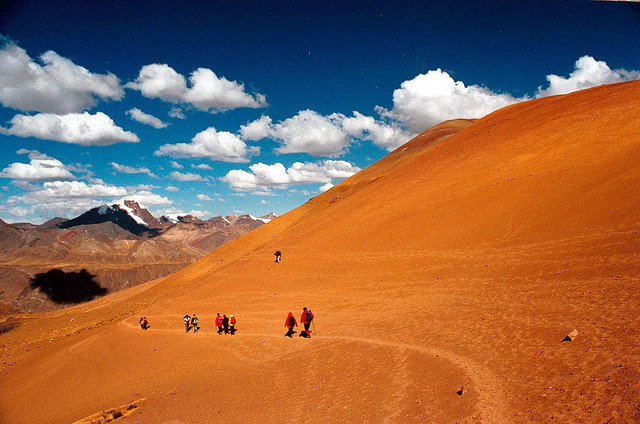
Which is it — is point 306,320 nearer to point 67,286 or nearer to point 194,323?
point 194,323

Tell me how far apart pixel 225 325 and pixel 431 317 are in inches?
407

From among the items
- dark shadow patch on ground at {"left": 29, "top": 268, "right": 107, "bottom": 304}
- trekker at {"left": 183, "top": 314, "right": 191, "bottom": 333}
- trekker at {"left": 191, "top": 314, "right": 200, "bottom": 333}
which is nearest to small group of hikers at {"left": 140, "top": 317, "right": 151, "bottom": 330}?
trekker at {"left": 183, "top": 314, "right": 191, "bottom": 333}

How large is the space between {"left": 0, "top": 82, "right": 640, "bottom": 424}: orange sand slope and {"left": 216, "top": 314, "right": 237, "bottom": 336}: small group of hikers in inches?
16.7

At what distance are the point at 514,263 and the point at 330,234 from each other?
15659 millimetres

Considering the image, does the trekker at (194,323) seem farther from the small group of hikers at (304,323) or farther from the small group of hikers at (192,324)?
the small group of hikers at (304,323)

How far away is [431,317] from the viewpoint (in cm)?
1355

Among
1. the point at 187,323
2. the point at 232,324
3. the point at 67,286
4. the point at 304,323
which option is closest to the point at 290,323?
the point at 304,323

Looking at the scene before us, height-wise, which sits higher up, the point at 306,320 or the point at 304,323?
the point at 306,320

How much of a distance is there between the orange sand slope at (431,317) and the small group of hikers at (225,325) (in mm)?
425

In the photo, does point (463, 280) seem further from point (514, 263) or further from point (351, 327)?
point (351, 327)

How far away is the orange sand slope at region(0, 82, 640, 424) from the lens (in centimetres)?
812

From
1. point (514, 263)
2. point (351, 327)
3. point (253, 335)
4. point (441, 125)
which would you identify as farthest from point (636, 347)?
point (441, 125)

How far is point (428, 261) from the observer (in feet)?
63.1

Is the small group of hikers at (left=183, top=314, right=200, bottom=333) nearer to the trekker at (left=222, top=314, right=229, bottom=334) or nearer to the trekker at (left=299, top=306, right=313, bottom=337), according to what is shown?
the trekker at (left=222, top=314, right=229, bottom=334)
